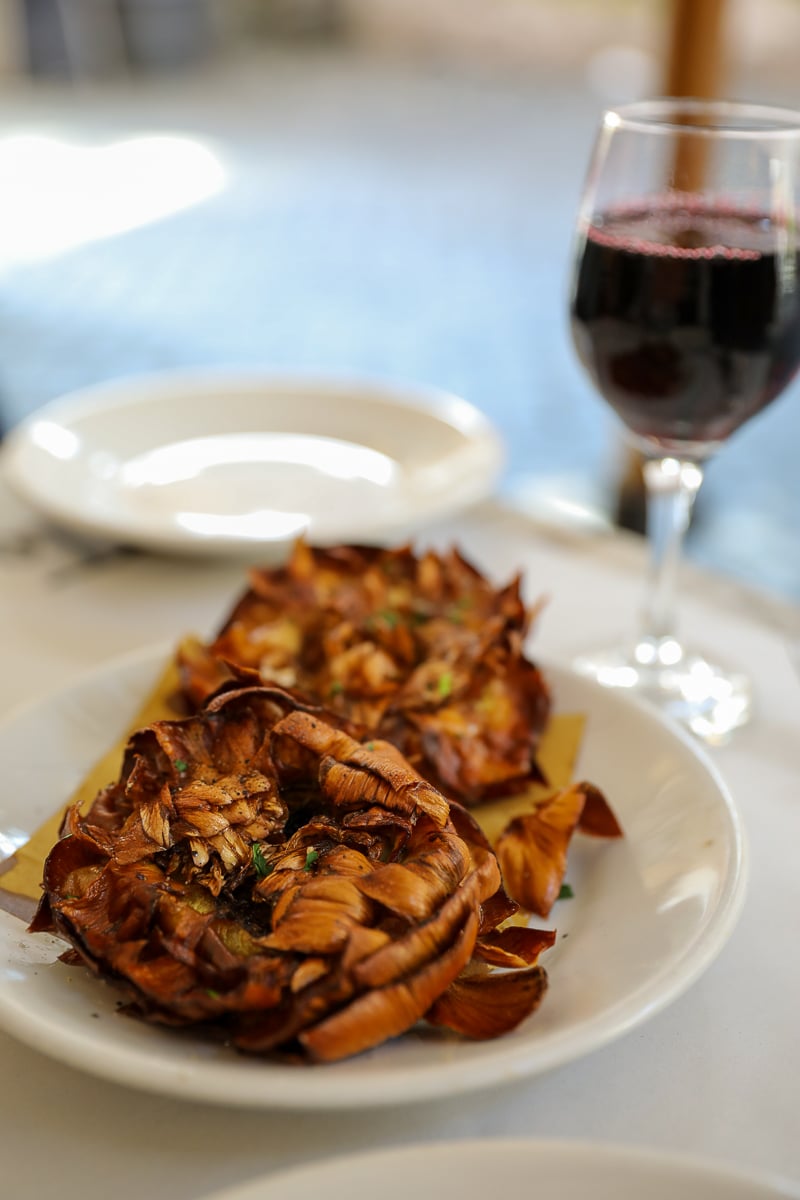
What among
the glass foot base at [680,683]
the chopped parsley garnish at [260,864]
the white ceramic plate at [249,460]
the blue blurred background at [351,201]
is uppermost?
the chopped parsley garnish at [260,864]

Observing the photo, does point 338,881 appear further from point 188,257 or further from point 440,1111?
point 188,257

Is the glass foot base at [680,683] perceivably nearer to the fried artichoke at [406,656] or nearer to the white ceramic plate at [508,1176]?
the fried artichoke at [406,656]

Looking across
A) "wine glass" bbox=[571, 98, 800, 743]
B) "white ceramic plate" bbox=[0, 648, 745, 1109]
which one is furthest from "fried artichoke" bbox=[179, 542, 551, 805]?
"wine glass" bbox=[571, 98, 800, 743]

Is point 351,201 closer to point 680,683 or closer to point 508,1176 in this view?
point 680,683

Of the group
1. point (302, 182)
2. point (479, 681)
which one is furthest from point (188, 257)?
point (479, 681)

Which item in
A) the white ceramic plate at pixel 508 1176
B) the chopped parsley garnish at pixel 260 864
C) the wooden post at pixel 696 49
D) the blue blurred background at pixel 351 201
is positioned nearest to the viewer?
the white ceramic plate at pixel 508 1176

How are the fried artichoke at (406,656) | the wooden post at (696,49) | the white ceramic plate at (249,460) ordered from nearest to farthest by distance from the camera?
the fried artichoke at (406,656) → the white ceramic plate at (249,460) → the wooden post at (696,49)

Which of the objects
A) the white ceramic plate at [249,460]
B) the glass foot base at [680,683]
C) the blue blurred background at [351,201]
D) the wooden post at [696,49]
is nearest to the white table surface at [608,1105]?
the glass foot base at [680,683]

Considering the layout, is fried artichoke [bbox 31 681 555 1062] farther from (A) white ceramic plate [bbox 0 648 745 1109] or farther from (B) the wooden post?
(B) the wooden post
